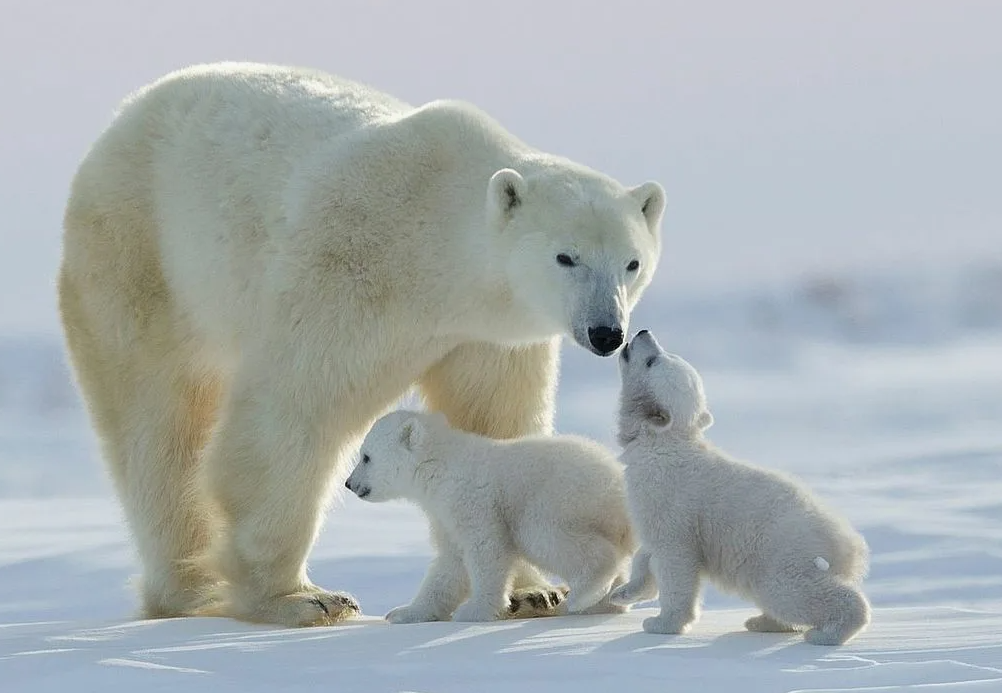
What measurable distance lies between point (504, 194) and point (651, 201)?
1.65ft

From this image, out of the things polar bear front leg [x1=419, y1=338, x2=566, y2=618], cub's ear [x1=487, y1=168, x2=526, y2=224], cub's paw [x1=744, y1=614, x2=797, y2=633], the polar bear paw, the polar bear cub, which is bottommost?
cub's paw [x1=744, y1=614, x2=797, y2=633]

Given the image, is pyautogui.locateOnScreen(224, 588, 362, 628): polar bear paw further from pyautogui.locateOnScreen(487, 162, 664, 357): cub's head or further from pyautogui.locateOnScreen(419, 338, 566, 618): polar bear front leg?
pyautogui.locateOnScreen(487, 162, 664, 357): cub's head

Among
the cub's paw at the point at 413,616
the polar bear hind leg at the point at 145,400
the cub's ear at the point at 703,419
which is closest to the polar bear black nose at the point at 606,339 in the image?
the cub's ear at the point at 703,419

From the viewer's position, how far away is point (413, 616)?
4.96 meters

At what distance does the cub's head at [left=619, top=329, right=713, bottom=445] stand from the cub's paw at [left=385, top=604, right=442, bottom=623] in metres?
0.90

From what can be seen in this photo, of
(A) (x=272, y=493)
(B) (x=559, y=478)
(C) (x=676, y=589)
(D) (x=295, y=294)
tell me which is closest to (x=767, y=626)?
(C) (x=676, y=589)

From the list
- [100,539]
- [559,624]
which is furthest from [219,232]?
[100,539]

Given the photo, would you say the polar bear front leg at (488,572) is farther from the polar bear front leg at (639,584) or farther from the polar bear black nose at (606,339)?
the polar bear black nose at (606,339)

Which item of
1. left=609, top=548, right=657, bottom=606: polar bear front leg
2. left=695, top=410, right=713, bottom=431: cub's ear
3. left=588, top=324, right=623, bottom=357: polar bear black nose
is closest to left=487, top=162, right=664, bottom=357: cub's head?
left=588, top=324, right=623, bottom=357: polar bear black nose

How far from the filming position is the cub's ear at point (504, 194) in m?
4.98

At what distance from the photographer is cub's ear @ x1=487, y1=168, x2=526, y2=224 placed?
16.3ft

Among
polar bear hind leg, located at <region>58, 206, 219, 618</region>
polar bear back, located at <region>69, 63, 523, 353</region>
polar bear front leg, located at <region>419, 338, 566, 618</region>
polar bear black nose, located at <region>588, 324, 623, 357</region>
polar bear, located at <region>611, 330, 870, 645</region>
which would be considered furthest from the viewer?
polar bear hind leg, located at <region>58, 206, 219, 618</region>

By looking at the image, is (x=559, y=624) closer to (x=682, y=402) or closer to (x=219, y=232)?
(x=682, y=402)

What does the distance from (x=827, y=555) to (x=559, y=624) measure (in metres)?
0.89
